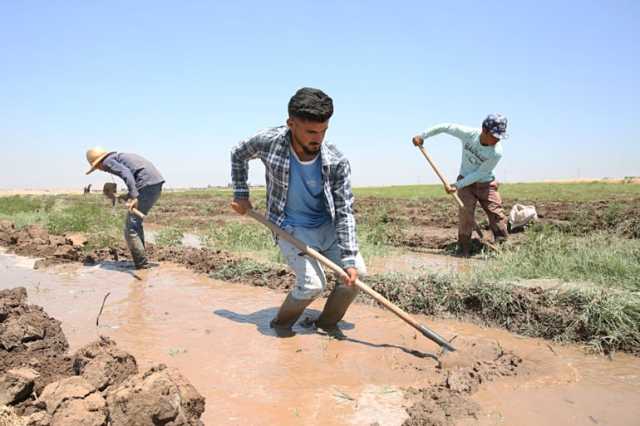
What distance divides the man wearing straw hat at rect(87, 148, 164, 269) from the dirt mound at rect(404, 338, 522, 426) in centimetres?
413

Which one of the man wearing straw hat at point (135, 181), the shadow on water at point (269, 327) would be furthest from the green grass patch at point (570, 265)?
the man wearing straw hat at point (135, 181)

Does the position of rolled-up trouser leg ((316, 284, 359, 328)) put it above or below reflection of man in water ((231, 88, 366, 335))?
below

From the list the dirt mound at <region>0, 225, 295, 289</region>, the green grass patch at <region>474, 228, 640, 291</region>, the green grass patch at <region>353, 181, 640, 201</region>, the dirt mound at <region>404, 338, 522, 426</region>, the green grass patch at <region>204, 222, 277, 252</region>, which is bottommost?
the dirt mound at <region>404, 338, 522, 426</region>

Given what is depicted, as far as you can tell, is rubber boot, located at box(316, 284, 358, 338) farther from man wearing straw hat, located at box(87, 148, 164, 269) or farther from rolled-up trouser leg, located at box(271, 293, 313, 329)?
man wearing straw hat, located at box(87, 148, 164, 269)

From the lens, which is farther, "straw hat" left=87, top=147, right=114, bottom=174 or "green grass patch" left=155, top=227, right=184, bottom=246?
"green grass patch" left=155, top=227, right=184, bottom=246

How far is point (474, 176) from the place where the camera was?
20.8 feet

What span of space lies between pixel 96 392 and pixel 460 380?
71.9 inches

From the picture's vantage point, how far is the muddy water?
2.53m

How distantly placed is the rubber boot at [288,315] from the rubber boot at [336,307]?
211 millimetres

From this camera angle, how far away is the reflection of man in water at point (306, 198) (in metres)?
3.30

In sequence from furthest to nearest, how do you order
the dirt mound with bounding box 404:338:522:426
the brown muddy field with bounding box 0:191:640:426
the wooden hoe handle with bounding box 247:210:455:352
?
the wooden hoe handle with bounding box 247:210:455:352
the dirt mound with bounding box 404:338:522:426
the brown muddy field with bounding box 0:191:640:426

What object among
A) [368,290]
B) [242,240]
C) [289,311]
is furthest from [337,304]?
[242,240]

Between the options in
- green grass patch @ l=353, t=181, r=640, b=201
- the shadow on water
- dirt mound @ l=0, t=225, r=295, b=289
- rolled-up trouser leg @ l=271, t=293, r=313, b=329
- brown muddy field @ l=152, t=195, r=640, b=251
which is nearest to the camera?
the shadow on water

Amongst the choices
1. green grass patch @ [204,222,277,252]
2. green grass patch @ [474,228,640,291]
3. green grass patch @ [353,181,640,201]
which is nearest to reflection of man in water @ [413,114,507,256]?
green grass patch @ [474,228,640,291]
